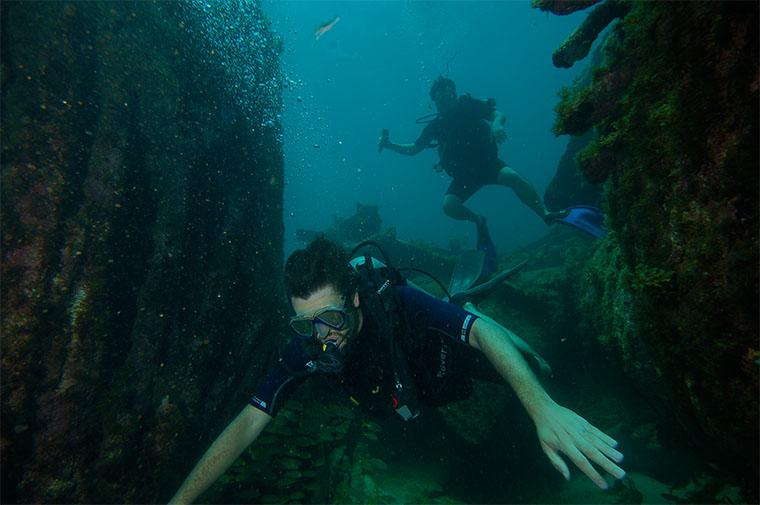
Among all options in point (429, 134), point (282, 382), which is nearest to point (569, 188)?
point (429, 134)

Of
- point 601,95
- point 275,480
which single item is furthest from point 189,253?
point 601,95

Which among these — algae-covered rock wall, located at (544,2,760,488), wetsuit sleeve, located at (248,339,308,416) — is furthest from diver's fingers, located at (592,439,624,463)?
wetsuit sleeve, located at (248,339,308,416)

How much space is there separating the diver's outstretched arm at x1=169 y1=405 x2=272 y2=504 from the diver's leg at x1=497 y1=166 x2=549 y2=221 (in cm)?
789

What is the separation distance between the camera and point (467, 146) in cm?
945

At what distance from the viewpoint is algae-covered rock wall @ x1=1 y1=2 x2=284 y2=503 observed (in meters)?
2.76

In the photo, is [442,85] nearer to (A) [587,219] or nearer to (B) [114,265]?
(A) [587,219]

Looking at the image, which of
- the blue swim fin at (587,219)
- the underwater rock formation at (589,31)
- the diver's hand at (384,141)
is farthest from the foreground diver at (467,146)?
the underwater rock formation at (589,31)

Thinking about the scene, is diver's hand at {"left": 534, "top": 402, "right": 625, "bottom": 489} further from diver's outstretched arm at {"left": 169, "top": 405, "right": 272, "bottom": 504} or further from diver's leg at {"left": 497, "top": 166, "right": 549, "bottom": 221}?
diver's leg at {"left": 497, "top": 166, "right": 549, "bottom": 221}

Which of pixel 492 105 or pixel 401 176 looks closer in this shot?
pixel 492 105

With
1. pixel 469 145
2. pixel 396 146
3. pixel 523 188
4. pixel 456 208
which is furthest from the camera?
pixel 396 146

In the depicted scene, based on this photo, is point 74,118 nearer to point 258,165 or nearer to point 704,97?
point 258,165

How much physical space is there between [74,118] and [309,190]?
161 m

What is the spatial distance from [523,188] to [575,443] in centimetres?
809

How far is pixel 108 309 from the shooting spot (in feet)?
10.7
